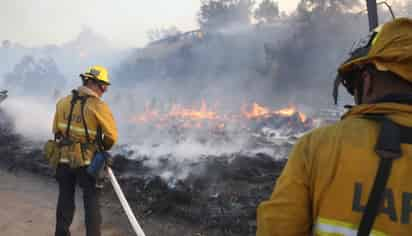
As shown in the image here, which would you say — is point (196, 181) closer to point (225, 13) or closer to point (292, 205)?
point (292, 205)

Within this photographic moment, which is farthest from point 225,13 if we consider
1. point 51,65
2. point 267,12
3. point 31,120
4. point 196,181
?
point 196,181

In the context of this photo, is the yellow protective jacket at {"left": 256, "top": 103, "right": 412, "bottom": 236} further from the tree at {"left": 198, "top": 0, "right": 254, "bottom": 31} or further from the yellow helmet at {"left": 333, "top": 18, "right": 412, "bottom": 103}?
the tree at {"left": 198, "top": 0, "right": 254, "bottom": 31}

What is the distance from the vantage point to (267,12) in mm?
26203

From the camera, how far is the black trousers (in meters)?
3.80

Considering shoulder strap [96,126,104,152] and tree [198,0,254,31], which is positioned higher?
tree [198,0,254,31]

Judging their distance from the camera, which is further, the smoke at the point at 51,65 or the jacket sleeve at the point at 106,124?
the smoke at the point at 51,65

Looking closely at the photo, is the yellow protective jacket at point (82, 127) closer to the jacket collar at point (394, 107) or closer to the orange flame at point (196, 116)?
the jacket collar at point (394, 107)

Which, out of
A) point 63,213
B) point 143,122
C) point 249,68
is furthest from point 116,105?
point 63,213

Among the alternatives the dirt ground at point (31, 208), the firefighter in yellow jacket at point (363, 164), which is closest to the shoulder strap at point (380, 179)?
the firefighter in yellow jacket at point (363, 164)

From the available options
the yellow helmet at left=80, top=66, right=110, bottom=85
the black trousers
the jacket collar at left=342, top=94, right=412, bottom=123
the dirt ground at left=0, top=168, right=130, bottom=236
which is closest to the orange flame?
the dirt ground at left=0, top=168, right=130, bottom=236

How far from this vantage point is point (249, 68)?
20.2m

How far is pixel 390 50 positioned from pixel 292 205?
2.19 feet

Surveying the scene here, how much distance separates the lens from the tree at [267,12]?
2559 cm

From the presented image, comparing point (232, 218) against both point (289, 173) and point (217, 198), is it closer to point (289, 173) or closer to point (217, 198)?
point (217, 198)
